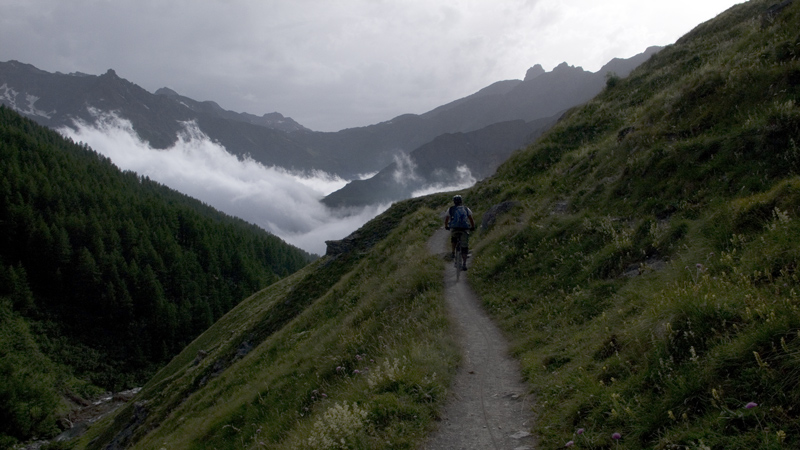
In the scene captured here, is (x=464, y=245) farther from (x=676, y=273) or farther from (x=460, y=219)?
(x=676, y=273)

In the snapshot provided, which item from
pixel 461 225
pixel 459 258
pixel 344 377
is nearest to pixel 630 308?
pixel 344 377

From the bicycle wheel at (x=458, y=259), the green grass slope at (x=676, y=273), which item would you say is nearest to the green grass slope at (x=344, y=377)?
the bicycle wheel at (x=458, y=259)

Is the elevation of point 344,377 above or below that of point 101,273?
below

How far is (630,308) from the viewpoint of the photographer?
24.8ft

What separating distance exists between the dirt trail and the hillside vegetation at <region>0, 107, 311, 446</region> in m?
77.4

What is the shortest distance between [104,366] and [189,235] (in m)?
66.9

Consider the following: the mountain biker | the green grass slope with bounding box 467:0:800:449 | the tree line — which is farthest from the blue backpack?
the tree line

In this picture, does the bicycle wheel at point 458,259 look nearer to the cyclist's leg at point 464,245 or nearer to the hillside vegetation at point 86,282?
the cyclist's leg at point 464,245

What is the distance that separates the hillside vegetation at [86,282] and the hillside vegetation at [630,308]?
73.3 meters

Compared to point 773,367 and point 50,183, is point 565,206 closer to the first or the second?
point 773,367

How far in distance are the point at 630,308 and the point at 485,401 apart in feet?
10.5

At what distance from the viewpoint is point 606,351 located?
6711mm

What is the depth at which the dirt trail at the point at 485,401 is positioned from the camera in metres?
6.02

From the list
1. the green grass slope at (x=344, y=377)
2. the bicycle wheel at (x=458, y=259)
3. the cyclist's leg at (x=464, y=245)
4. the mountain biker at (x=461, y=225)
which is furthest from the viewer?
the cyclist's leg at (x=464, y=245)
